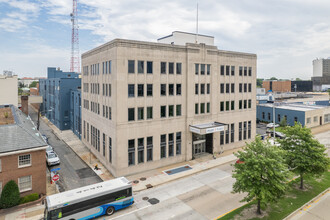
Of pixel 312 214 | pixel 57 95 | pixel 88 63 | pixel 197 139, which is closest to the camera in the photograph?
pixel 312 214

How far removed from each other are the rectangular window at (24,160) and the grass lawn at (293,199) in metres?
21.0

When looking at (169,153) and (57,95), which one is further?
(57,95)

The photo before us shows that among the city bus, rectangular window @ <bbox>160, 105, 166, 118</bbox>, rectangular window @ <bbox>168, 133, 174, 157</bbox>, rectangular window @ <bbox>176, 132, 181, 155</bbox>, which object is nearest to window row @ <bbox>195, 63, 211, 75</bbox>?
rectangular window @ <bbox>160, 105, 166, 118</bbox>

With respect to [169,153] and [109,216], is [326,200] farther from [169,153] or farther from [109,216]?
[109,216]

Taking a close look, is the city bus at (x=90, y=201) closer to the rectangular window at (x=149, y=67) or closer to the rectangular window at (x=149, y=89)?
the rectangular window at (x=149, y=89)

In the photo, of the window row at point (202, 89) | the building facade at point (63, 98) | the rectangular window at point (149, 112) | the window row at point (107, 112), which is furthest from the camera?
the building facade at point (63, 98)

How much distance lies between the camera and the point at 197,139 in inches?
1473

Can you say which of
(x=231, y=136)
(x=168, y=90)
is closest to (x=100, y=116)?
(x=168, y=90)

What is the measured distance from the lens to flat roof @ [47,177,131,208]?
18953mm

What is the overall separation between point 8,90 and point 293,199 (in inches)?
2607

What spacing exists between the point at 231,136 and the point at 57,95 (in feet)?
158

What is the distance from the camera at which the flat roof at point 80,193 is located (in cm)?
1895

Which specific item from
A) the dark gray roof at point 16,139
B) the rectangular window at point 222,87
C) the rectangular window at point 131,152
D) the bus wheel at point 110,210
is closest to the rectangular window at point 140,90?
the rectangular window at point 131,152

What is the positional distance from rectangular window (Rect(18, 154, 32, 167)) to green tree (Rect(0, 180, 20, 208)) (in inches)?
74.5
